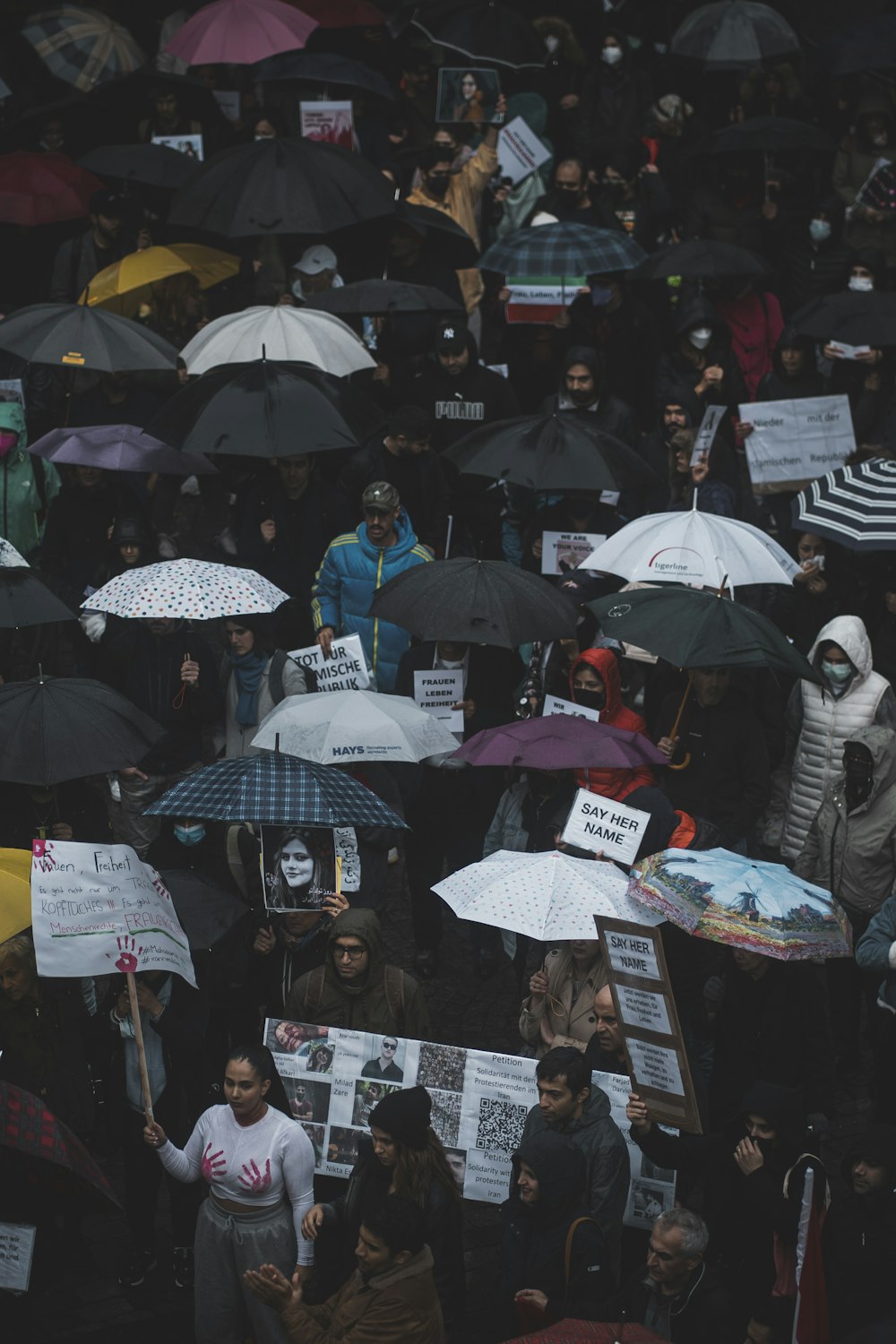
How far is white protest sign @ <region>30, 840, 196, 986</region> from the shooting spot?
7.58 meters

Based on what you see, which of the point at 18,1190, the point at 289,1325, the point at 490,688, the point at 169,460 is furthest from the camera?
the point at 169,460

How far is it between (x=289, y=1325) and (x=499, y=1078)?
1.41m

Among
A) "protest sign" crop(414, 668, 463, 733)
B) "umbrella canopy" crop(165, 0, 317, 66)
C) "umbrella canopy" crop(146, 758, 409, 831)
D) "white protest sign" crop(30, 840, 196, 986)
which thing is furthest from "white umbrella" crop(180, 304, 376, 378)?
"white protest sign" crop(30, 840, 196, 986)

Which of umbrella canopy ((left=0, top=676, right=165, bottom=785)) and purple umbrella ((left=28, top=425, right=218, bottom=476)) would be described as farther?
purple umbrella ((left=28, top=425, right=218, bottom=476))

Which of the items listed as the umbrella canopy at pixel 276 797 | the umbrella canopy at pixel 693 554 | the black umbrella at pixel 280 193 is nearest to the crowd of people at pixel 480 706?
the umbrella canopy at pixel 276 797

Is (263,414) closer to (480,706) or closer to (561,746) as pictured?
(480,706)

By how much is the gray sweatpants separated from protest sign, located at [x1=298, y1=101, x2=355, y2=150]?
36.3 feet

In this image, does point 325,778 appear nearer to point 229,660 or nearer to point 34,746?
point 34,746

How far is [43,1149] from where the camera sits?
7062 millimetres

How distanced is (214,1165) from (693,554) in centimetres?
471

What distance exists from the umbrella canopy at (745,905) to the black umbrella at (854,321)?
6.51m

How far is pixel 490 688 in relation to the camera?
10.7 m

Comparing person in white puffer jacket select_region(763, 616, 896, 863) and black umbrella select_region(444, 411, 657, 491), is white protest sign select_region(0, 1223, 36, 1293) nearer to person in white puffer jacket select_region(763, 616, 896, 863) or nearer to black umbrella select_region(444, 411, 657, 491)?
person in white puffer jacket select_region(763, 616, 896, 863)

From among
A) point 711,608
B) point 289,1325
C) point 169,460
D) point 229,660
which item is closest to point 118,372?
point 169,460
